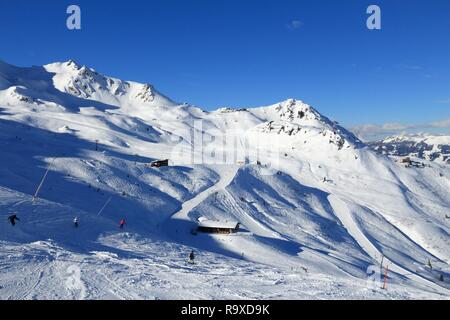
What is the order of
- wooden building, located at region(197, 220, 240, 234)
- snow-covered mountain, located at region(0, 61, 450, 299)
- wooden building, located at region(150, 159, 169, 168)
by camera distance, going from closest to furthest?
snow-covered mountain, located at region(0, 61, 450, 299)
wooden building, located at region(197, 220, 240, 234)
wooden building, located at region(150, 159, 169, 168)

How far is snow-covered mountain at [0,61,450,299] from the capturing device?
66.9 feet

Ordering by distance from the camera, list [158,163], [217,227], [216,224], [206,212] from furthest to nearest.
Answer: [158,163], [206,212], [216,224], [217,227]

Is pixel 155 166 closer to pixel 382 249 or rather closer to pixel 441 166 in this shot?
pixel 382 249

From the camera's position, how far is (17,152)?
67750mm

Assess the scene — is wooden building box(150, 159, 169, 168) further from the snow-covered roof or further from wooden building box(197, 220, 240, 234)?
wooden building box(197, 220, 240, 234)

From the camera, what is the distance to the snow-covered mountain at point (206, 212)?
20.4m

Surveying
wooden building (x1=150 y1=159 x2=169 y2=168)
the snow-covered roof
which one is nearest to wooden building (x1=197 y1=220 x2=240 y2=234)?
the snow-covered roof

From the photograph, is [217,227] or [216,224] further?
[216,224]

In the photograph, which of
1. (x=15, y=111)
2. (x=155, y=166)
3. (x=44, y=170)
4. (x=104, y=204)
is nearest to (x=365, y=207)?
(x=155, y=166)

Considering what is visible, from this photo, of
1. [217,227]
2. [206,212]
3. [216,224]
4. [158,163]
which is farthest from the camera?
[158,163]

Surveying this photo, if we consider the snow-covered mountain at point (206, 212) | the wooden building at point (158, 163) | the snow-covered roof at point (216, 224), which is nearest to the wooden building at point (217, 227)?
the snow-covered roof at point (216, 224)

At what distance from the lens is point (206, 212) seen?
59938 mm

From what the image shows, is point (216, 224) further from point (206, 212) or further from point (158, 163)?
point (158, 163)

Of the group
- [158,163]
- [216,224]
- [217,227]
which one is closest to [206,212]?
[216,224]
